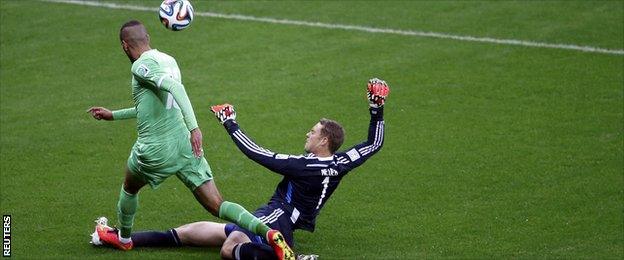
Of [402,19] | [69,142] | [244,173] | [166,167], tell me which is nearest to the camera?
[166,167]

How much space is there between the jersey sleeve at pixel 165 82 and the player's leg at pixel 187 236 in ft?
4.50

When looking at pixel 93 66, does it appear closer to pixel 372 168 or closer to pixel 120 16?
pixel 120 16

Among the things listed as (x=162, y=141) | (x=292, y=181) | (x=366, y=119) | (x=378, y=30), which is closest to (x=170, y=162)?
(x=162, y=141)

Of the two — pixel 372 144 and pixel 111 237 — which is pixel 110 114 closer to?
pixel 111 237

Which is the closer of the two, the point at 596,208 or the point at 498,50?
the point at 596,208

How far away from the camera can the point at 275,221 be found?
9.98 m

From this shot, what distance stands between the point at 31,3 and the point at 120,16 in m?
2.00

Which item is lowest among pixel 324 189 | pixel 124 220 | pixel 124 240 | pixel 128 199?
pixel 124 240

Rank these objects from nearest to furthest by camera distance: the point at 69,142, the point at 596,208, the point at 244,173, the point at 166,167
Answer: the point at 166,167
the point at 596,208
the point at 244,173
the point at 69,142

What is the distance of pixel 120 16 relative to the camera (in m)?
19.0

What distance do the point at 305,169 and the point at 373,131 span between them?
860mm

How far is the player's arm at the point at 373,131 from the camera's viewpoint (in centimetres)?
1011

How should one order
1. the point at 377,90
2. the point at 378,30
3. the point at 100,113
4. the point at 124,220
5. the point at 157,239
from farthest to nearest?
the point at 378,30, the point at 157,239, the point at 100,113, the point at 124,220, the point at 377,90

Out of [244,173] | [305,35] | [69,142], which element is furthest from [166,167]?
[305,35]
